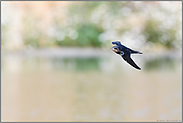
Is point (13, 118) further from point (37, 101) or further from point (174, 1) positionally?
point (174, 1)

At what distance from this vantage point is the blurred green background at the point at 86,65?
41.3 ft

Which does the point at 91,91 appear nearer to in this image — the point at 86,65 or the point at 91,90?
the point at 91,90

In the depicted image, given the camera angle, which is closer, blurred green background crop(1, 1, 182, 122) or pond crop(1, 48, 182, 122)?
blurred green background crop(1, 1, 182, 122)

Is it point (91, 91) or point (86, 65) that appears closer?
point (91, 91)

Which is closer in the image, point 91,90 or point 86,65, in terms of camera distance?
point 91,90

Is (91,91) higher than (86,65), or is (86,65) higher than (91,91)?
(86,65)

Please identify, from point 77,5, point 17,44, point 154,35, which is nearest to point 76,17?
point 77,5

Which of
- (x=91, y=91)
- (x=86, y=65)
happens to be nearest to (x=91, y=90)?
(x=91, y=91)

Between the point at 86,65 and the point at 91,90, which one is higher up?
the point at 86,65

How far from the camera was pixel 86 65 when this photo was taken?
1504cm

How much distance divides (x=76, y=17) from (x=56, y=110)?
4286mm

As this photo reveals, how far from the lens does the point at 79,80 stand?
46.3ft

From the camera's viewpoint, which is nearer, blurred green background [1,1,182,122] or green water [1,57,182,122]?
blurred green background [1,1,182,122]

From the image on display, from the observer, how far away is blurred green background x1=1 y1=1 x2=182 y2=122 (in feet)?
41.3
